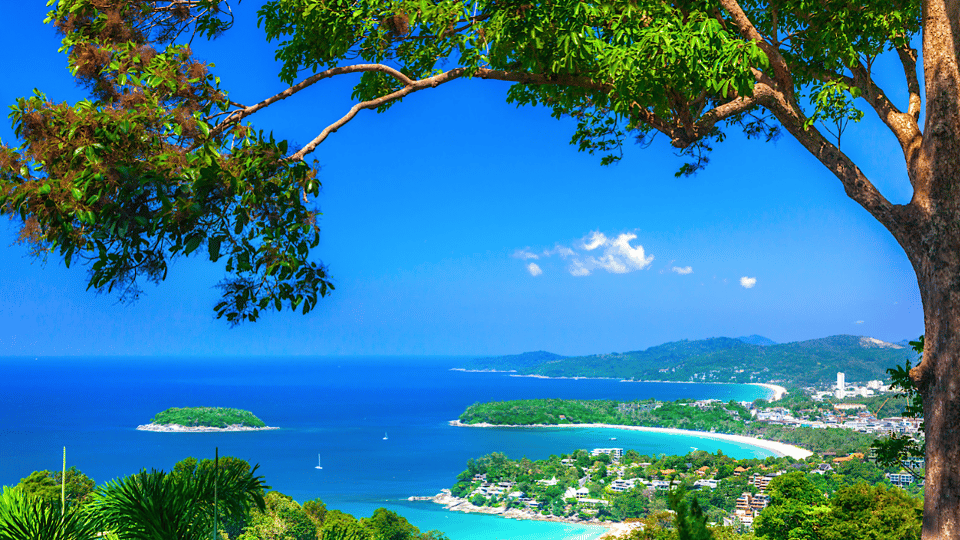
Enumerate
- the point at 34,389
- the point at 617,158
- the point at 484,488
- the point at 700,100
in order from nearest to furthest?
the point at 700,100 < the point at 617,158 < the point at 484,488 < the point at 34,389

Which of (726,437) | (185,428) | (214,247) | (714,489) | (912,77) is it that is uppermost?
(912,77)

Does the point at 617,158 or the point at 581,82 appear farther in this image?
the point at 617,158

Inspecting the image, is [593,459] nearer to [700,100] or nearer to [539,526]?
[539,526]

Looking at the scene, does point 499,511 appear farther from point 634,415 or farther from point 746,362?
point 746,362

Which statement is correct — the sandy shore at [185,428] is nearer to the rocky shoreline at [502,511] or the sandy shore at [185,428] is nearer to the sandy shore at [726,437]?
the sandy shore at [726,437]

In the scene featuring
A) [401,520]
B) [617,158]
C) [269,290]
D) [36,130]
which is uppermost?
[617,158]

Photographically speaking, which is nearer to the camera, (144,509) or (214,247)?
(214,247)

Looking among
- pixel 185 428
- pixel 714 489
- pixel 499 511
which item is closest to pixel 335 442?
pixel 185 428

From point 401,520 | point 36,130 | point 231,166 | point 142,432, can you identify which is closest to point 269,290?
point 231,166
